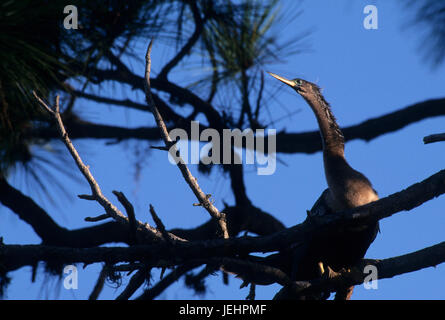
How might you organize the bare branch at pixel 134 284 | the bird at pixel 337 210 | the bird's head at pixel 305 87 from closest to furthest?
the bare branch at pixel 134 284
the bird at pixel 337 210
the bird's head at pixel 305 87

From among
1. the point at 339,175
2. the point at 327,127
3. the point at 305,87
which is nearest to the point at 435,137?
the point at 339,175

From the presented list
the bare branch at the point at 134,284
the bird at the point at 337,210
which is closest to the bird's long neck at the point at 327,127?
the bird at the point at 337,210

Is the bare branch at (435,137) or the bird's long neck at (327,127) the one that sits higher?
the bird's long neck at (327,127)

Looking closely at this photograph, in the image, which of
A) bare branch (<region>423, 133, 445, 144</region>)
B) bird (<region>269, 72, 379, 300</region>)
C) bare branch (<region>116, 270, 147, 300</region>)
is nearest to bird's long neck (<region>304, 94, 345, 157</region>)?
bird (<region>269, 72, 379, 300</region>)

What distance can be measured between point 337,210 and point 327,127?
0.53 metres

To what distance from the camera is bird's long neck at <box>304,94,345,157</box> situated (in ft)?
9.86

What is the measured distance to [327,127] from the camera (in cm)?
309

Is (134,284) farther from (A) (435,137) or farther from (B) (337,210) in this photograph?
(A) (435,137)

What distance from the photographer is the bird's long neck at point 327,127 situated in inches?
118

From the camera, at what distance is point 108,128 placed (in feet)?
A: 13.7

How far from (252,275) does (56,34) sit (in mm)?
1780

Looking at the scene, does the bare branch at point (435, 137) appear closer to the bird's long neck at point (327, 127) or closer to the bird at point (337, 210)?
the bird at point (337, 210)

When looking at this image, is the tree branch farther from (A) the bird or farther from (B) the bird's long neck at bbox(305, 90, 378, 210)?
(B) the bird's long neck at bbox(305, 90, 378, 210)
